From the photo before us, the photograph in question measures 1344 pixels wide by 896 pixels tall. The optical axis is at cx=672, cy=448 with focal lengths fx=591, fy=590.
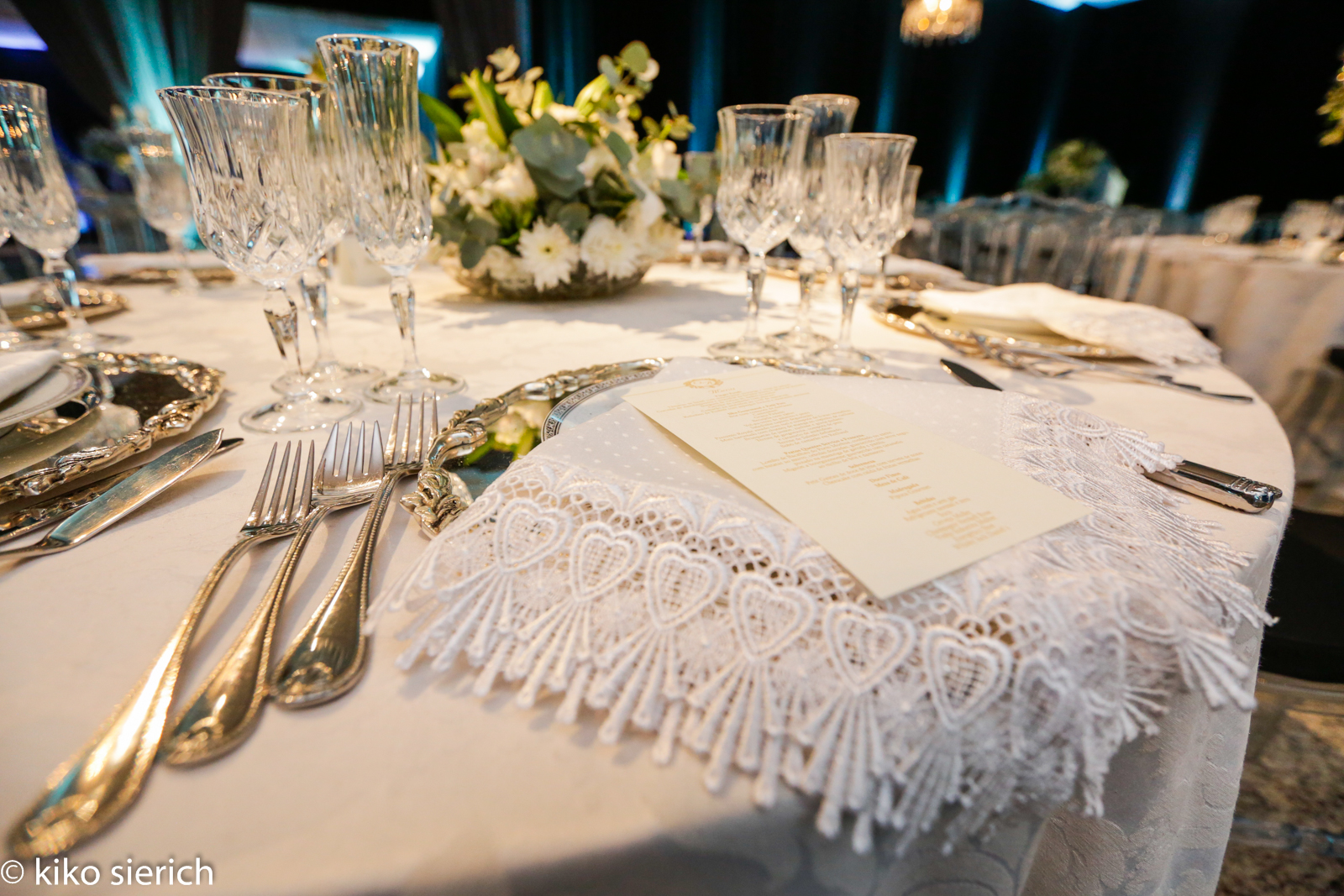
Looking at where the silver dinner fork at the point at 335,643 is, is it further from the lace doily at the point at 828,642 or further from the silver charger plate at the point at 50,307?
the silver charger plate at the point at 50,307

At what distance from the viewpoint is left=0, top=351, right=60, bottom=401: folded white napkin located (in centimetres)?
50

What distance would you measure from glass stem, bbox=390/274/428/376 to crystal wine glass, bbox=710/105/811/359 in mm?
394

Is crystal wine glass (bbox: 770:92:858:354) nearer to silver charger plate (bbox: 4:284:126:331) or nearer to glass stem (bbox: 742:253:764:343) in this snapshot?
glass stem (bbox: 742:253:764:343)

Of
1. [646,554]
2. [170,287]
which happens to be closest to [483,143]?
[170,287]

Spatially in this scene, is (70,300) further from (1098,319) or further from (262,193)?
(1098,319)

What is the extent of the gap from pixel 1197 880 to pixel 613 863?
0.51m

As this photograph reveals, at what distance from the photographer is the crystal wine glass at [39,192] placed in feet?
2.51

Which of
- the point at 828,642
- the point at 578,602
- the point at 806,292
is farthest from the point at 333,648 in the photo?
the point at 806,292

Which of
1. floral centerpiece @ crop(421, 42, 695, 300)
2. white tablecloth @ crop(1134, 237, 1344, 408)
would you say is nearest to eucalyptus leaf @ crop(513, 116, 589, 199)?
floral centerpiece @ crop(421, 42, 695, 300)

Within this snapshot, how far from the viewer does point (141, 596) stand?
340mm

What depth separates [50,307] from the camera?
1.02m

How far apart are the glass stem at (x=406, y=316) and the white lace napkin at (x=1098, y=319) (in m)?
0.79

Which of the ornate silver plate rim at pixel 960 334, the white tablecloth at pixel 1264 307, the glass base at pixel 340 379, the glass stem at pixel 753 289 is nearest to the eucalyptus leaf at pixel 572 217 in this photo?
the glass stem at pixel 753 289

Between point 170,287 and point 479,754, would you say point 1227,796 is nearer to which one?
point 479,754
